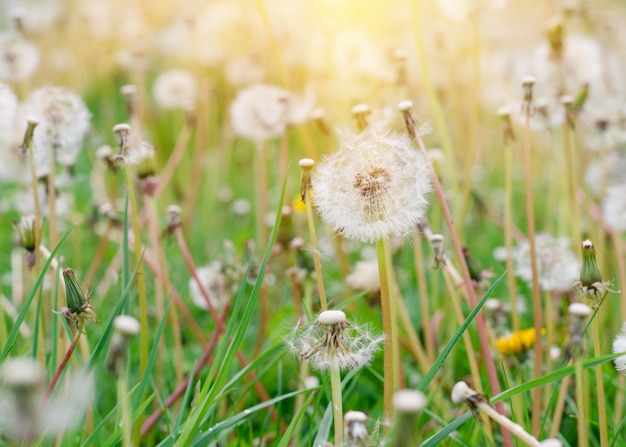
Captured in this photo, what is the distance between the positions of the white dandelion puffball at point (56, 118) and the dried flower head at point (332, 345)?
28.5 inches

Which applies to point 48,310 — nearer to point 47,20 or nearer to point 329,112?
point 329,112

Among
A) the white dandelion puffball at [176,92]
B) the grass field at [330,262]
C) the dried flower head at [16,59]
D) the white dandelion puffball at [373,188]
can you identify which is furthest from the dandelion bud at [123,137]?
the white dandelion puffball at [176,92]

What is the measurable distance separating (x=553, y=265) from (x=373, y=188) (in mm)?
788

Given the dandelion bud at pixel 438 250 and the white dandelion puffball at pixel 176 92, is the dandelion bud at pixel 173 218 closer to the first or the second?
the dandelion bud at pixel 438 250

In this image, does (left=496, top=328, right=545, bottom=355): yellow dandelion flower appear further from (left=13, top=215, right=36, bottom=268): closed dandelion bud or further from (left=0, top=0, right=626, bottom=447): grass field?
(left=13, top=215, right=36, bottom=268): closed dandelion bud

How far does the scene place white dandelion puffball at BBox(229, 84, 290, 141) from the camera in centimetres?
209

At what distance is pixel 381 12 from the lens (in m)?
4.93

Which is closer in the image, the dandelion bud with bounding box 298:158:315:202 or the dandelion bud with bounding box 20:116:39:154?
the dandelion bud with bounding box 298:158:315:202

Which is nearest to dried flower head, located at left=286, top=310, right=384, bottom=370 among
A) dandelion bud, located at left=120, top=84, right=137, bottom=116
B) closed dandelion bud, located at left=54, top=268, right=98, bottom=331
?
closed dandelion bud, located at left=54, top=268, right=98, bottom=331

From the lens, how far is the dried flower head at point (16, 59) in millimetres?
2062

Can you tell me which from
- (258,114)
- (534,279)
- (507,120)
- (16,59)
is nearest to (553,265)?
(534,279)

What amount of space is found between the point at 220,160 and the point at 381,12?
2.23m

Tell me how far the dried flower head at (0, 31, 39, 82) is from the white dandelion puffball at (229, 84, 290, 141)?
23.8 inches

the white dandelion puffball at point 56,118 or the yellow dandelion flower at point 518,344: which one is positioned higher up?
the white dandelion puffball at point 56,118
